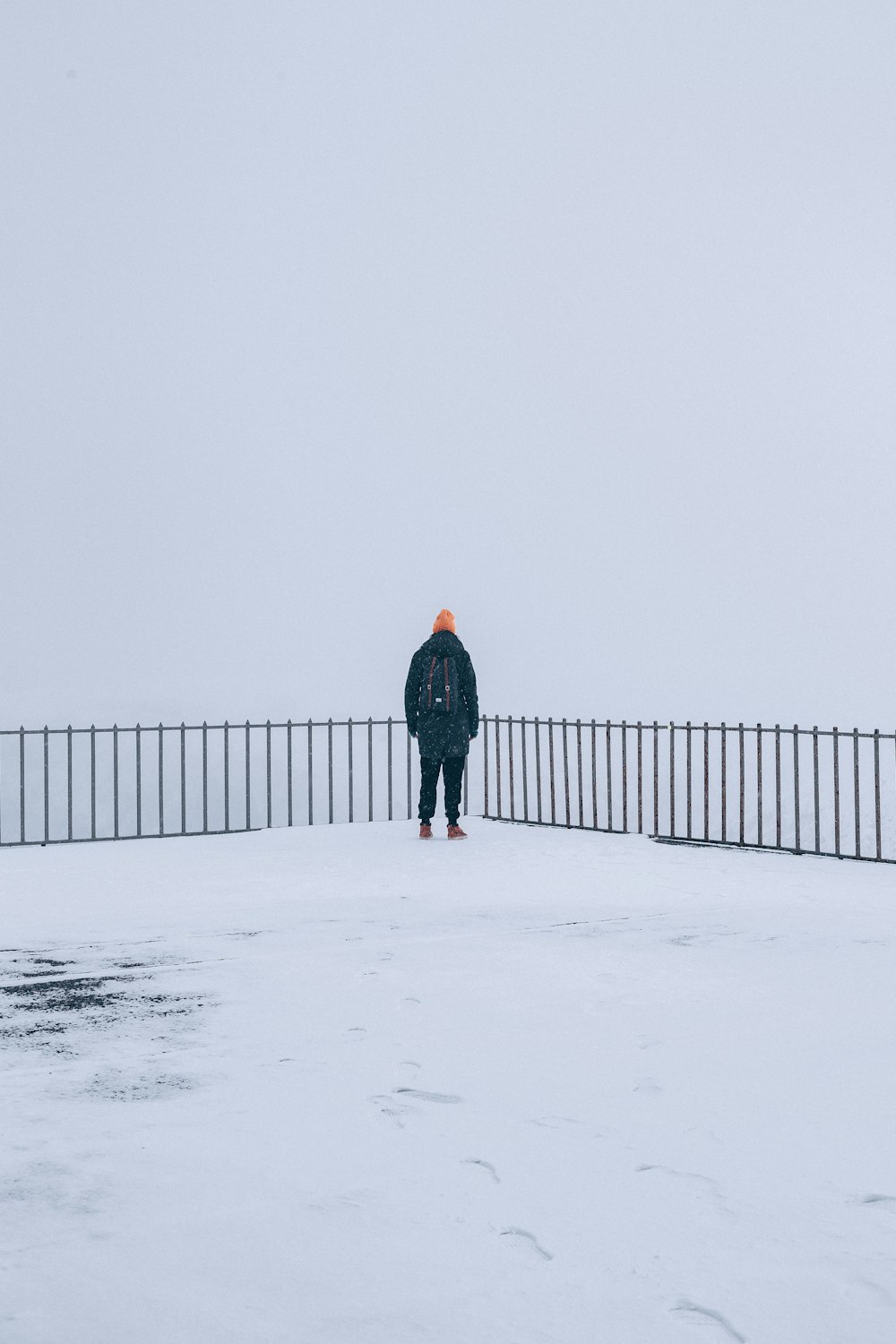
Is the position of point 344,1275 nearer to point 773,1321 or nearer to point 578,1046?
point 773,1321

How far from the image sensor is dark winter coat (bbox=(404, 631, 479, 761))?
11555mm

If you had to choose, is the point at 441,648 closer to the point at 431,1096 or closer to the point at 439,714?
the point at 439,714

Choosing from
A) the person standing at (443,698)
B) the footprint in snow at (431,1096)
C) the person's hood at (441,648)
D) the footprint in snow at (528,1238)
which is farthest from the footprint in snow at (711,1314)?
the person's hood at (441,648)

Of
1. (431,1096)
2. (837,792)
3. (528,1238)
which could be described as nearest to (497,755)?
(837,792)

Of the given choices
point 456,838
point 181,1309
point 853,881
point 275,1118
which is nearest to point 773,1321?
point 181,1309

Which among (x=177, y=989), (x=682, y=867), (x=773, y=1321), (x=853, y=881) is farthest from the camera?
(x=682, y=867)

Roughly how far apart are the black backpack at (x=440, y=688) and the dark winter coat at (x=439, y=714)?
26 mm

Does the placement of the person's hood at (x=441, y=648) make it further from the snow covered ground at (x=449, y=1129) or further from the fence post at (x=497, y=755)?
the snow covered ground at (x=449, y=1129)

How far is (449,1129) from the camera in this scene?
3689 millimetres

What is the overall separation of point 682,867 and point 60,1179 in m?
7.10

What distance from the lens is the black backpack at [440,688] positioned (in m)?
11.5

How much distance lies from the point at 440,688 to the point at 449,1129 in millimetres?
7948

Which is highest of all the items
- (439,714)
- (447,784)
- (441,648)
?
(441,648)

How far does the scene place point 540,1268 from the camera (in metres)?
2.79
